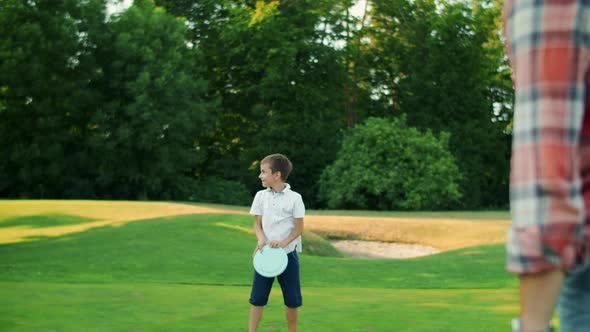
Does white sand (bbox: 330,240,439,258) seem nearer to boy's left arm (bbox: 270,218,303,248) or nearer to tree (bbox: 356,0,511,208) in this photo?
boy's left arm (bbox: 270,218,303,248)

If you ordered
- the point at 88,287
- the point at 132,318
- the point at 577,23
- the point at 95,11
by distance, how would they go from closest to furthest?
the point at 577,23 < the point at 132,318 < the point at 88,287 < the point at 95,11

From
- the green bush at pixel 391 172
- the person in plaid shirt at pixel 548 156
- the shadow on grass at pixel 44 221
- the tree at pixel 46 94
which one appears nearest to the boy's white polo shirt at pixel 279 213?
the person in plaid shirt at pixel 548 156

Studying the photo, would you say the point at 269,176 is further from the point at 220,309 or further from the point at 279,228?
the point at 220,309

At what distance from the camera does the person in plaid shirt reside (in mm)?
1262

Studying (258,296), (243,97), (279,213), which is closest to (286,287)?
(258,296)

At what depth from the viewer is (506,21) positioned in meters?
1.42

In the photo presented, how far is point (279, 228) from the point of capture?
5188 millimetres

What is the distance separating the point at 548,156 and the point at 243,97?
32.9 m

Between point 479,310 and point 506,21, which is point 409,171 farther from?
point 506,21

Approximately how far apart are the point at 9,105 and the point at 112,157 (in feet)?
14.3

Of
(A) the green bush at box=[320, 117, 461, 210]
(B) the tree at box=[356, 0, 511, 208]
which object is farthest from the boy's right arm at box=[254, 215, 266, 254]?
(B) the tree at box=[356, 0, 511, 208]

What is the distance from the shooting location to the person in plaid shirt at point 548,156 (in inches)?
49.7

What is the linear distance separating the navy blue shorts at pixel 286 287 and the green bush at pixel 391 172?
22868 millimetres

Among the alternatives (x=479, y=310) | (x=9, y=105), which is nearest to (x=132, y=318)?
(x=479, y=310)
